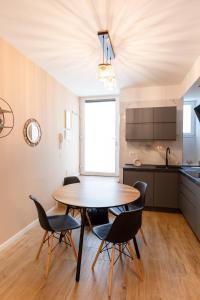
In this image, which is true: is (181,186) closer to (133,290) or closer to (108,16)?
(133,290)

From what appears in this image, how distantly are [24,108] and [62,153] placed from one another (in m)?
1.53

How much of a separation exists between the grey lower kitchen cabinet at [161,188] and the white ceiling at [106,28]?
1880 mm

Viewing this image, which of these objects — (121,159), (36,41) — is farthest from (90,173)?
(36,41)

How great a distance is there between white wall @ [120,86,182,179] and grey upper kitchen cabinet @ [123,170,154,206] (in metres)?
0.55

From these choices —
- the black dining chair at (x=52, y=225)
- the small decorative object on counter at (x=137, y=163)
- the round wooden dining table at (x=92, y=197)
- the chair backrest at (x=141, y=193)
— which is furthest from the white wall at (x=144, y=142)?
the black dining chair at (x=52, y=225)

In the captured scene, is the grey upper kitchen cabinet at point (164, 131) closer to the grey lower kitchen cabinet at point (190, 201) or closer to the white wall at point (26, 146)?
the grey lower kitchen cabinet at point (190, 201)

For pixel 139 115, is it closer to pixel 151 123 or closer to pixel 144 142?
pixel 151 123

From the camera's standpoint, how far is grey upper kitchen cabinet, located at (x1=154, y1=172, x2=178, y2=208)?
12.3 feet

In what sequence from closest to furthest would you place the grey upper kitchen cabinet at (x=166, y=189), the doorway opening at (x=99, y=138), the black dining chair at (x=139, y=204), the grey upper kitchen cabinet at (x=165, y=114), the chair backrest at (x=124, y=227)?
the chair backrest at (x=124, y=227)
the black dining chair at (x=139, y=204)
the grey upper kitchen cabinet at (x=166, y=189)
the grey upper kitchen cabinet at (x=165, y=114)
the doorway opening at (x=99, y=138)

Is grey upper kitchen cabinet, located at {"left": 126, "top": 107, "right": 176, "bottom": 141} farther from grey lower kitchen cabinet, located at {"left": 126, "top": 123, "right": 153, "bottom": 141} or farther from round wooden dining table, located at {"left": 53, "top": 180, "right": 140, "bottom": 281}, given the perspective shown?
round wooden dining table, located at {"left": 53, "top": 180, "right": 140, "bottom": 281}

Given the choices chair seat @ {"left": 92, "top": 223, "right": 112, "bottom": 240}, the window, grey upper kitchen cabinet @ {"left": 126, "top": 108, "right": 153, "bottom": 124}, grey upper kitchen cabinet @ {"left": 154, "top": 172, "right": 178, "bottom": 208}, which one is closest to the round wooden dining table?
chair seat @ {"left": 92, "top": 223, "right": 112, "bottom": 240}

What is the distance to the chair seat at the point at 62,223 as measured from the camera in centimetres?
212

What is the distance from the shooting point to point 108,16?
A: 6.21 ft

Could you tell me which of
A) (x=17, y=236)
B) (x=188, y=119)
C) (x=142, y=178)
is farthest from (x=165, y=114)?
(x=17, y=236)
